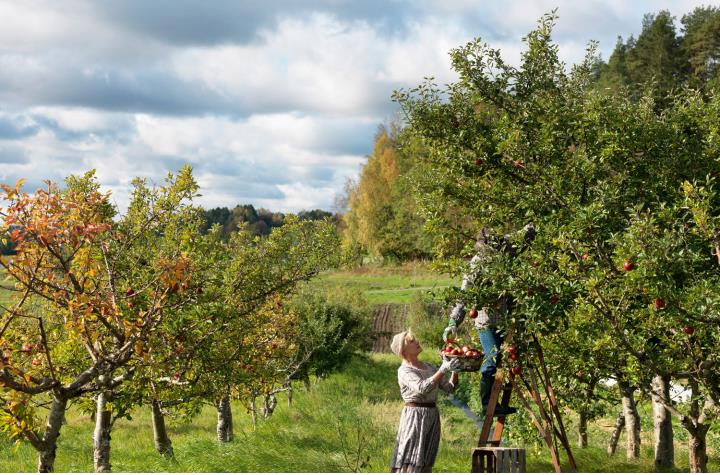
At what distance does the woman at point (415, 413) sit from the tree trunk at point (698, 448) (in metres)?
5.30

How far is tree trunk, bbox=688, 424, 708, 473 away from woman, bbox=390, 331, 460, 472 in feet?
17.4

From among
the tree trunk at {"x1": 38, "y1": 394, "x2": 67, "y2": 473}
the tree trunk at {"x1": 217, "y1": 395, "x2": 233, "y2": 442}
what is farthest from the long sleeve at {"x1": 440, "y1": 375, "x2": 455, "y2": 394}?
the tree trunk at {"x1": 217, "y1": 395, "x2": 233, "y2": 442}

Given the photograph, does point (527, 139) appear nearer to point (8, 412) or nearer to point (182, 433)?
point (8, 412)

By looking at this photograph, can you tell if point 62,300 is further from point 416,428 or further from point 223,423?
point 223,423

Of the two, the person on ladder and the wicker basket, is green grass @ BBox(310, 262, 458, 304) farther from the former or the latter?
the wicker basket

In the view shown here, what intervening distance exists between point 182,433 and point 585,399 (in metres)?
18.5

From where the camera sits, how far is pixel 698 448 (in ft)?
38.8

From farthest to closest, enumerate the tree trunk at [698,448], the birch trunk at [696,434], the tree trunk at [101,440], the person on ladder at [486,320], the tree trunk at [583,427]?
the tree trunk at [583,427]
the tree trunk at [101,440]
the tree trunk at [698,448]
the birch trunk at [696,434]
the person on ladder at [486,320]

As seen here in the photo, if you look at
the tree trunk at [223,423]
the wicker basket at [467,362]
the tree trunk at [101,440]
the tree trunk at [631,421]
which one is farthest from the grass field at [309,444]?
the wicker basket at [467,362]

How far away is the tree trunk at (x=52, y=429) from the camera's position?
27.2 ft

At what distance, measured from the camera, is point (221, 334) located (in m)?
12.5

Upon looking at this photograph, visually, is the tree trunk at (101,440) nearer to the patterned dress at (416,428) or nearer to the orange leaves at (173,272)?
the orange leaves at (173,272)

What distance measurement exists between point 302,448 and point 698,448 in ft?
26.3

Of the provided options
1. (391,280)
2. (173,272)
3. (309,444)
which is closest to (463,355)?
(173,272)
